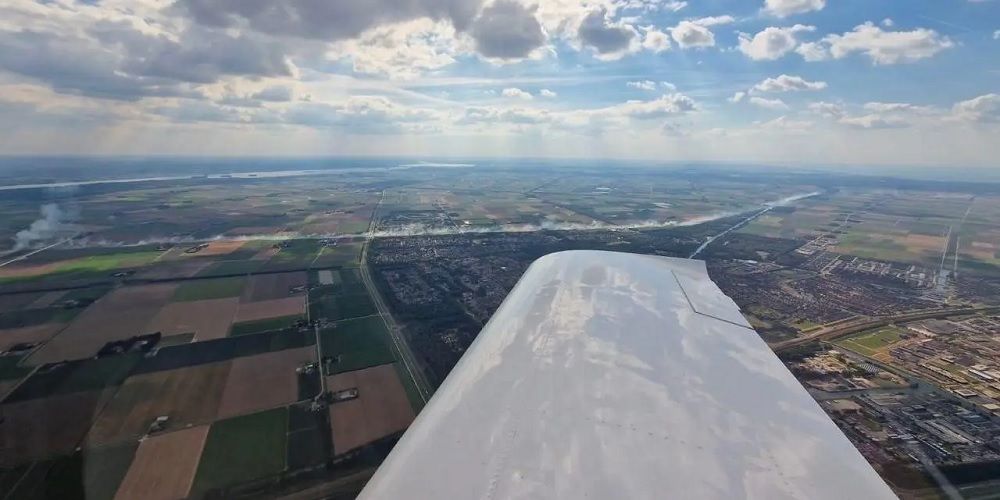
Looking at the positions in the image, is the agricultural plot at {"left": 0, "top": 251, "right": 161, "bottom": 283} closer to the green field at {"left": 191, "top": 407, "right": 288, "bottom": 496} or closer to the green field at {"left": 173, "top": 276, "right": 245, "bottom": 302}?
the green field at {"left": 173, "top": 276, "right": 245, "bottom": 302}

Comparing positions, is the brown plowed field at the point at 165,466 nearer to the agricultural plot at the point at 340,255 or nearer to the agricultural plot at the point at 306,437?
the agricultural plot at the point at 306,437

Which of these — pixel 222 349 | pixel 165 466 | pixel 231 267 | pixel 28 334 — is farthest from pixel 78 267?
pixel 165 466

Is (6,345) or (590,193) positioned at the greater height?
(590,193)

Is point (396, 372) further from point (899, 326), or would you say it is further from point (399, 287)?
point (899, 326)

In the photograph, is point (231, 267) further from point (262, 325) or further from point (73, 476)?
point (73, 476)

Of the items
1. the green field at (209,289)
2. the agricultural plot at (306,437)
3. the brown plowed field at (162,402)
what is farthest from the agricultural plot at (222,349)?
the green field at (209,289)

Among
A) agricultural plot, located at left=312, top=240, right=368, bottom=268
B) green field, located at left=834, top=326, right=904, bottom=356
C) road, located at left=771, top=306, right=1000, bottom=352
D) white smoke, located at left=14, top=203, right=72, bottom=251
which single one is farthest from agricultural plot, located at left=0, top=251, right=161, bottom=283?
green field, located at left=834, top=326, right=904, bottom=356

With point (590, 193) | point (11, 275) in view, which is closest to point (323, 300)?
point (11, 275)
